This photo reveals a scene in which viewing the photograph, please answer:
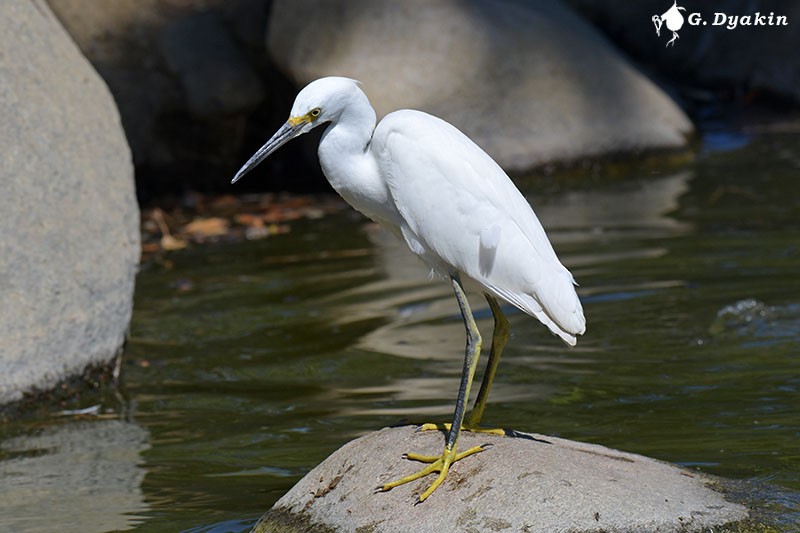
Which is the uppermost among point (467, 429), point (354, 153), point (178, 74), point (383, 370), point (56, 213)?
point (354, 153)

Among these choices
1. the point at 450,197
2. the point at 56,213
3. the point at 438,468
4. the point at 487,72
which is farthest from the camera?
the point at 487,72

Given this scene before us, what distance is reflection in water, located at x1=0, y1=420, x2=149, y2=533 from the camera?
4.17 meters

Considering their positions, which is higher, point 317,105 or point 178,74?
point 317,105

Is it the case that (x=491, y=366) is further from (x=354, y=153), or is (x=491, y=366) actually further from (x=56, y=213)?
(x=56, y=213)

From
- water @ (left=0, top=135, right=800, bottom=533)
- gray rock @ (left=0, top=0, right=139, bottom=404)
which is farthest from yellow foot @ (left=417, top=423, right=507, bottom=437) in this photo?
gray rock @ (left=0, top=0, right=139, bottom=404)

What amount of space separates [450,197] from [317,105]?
0.50 metres

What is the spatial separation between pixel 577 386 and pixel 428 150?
5.88 ft

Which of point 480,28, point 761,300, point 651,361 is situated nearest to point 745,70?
point 480,28

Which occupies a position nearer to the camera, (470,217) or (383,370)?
(470,217)

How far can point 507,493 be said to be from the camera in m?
3.37

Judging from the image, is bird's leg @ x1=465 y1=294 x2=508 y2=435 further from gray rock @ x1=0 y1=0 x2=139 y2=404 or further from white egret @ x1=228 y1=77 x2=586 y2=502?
gray rock @ x1=0 y1=0 x2=139 y2=404

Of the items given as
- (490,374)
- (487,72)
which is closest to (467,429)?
(490,374)

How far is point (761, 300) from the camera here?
6.07 metres

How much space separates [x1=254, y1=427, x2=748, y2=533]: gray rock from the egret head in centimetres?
97
